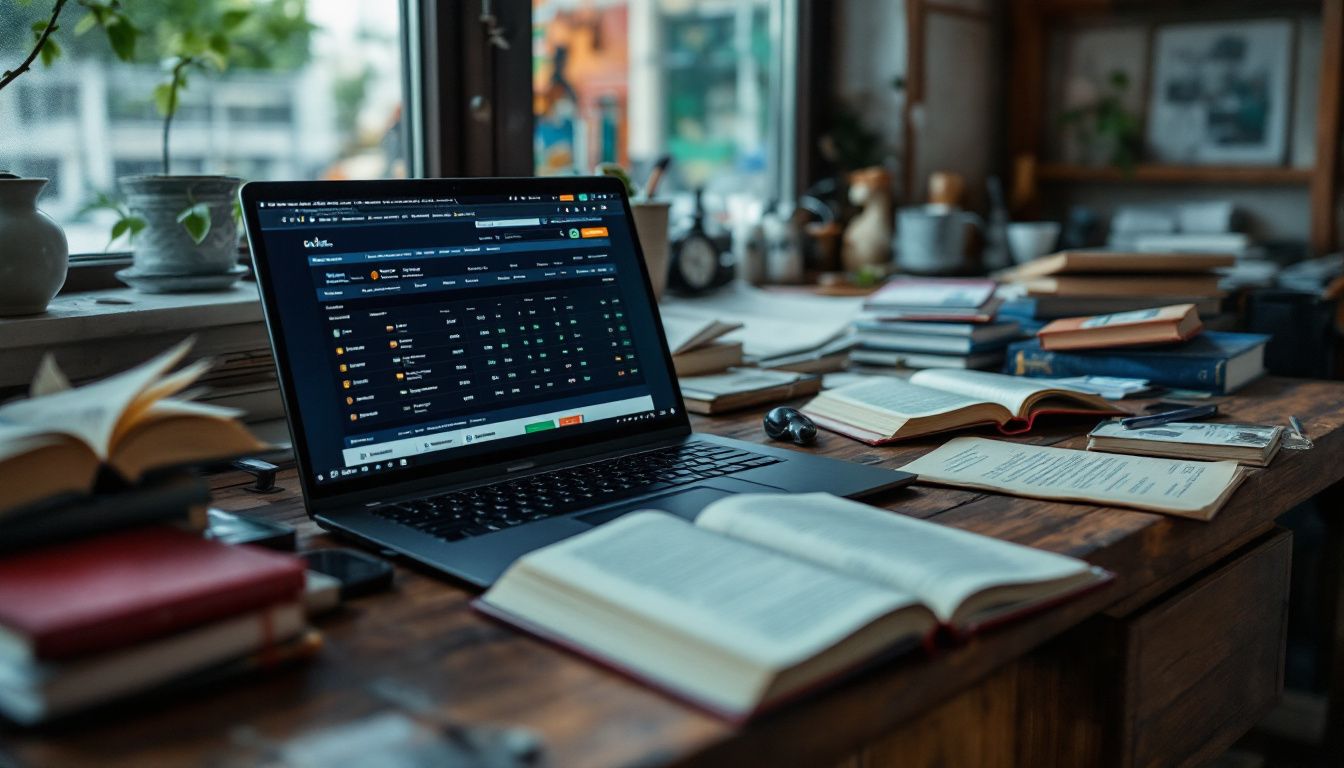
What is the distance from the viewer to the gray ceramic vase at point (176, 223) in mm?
1383

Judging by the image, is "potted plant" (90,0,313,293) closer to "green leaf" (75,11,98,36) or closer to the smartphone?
"green leaf" (75,11,98,36)

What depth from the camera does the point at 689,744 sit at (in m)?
0.61

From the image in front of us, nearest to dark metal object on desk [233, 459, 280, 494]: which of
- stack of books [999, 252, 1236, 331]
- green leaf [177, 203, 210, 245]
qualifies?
green leaf [177, 203, 210, 245]

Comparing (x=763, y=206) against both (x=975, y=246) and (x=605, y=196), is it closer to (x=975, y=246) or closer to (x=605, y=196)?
(x=975, y=246)

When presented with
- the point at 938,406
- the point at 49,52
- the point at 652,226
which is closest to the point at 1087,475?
the point at 938,406

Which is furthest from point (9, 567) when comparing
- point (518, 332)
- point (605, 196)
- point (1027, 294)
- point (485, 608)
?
point (1027, 294)

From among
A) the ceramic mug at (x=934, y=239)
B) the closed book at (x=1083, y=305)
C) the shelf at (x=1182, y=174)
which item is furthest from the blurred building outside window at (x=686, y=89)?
the closed book at (x=1083, y=305)

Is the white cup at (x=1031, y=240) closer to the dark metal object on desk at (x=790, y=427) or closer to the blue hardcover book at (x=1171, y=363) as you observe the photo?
the blue hardcover book at (x=1171, y=363)

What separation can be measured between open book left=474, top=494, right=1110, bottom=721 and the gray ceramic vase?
0.80 meters

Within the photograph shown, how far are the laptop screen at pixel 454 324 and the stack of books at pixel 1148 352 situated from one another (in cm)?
64

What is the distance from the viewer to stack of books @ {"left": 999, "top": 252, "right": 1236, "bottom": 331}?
5.99 feet

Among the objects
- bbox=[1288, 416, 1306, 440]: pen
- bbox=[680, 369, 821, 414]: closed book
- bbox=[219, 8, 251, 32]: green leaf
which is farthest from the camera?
bbox=[219, 8, 251, 32]: green leaf

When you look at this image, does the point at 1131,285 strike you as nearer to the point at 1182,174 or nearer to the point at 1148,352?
the point at 1148,352

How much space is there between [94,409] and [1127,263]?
1.56 meters
